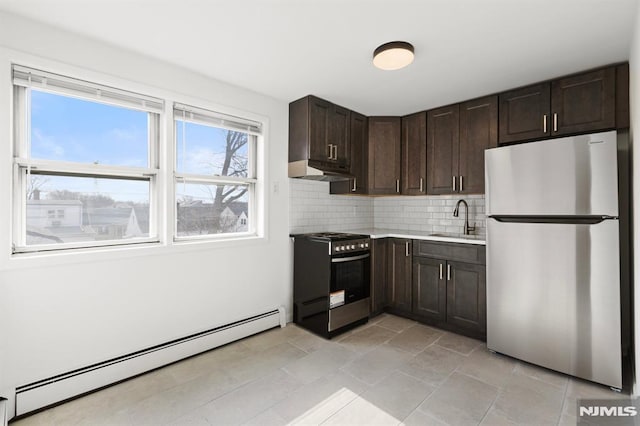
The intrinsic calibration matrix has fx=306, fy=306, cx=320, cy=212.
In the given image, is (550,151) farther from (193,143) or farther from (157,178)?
(157,178)

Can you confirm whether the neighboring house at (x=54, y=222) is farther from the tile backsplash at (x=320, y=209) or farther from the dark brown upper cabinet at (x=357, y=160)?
the dark brown upper cabinet at (x=357, y=160)

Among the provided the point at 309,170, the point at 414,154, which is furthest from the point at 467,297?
the point at 309,170

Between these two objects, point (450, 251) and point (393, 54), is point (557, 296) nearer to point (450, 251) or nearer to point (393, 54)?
point (450, 251)

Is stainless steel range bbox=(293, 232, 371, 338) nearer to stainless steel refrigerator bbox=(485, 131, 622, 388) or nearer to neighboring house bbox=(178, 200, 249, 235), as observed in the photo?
neighboring house bbox=(178, 200, 249, 235)

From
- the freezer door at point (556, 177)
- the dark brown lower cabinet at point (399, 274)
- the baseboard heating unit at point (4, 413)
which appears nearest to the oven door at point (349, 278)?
the dark brown lower cabinet at point (399, 274)

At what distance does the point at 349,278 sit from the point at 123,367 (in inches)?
81.3

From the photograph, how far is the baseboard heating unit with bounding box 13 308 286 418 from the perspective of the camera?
1935 mm

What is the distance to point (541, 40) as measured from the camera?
6.97 feet

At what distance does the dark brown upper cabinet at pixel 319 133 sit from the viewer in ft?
10.7

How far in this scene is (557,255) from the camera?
2369 mm

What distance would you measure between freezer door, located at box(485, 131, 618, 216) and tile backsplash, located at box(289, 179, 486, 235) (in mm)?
965

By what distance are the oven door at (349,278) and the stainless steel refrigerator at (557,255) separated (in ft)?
3.96

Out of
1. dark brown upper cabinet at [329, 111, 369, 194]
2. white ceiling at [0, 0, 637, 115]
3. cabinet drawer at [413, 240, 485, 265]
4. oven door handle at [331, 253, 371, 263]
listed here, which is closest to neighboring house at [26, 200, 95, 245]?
white ceiling at [0, 0, 637, 115]

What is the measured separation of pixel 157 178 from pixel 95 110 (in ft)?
2.09
